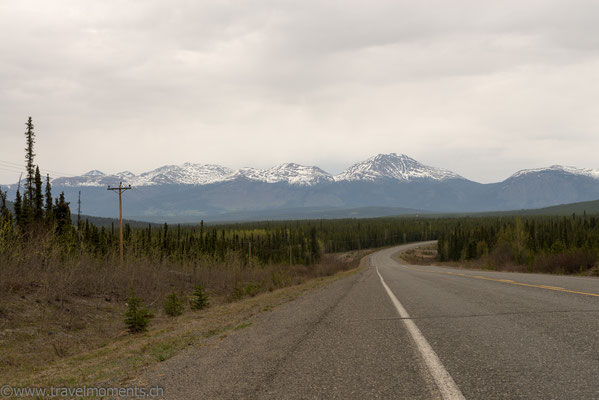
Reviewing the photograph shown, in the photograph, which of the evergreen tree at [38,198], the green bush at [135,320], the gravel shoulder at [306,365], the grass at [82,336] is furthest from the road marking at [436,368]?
the evergreen tree at [38,198]

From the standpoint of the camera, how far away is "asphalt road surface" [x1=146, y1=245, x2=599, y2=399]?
463cm

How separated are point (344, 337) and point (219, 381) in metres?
2.79

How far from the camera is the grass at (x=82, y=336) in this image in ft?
29.8

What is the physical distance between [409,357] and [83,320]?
1745 centimetres

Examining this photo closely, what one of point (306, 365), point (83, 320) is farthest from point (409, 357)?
point (83, 320)

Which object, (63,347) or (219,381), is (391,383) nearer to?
(219,381)

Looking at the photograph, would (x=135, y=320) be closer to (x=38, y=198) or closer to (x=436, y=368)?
(x=436, y=368)

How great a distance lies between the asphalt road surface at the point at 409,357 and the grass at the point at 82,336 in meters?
1.64

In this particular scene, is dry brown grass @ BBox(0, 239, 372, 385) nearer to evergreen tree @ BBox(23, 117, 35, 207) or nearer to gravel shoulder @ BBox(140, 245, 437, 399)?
gravel shoulder @ BBox(140, 245, 437, 399)

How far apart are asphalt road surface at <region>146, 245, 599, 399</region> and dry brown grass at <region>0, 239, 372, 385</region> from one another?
1.79m

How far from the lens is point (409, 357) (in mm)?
5855

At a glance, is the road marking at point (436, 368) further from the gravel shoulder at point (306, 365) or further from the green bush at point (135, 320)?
the green bush at point (135, 320)

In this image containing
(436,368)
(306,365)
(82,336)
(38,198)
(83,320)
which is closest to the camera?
(436,368)

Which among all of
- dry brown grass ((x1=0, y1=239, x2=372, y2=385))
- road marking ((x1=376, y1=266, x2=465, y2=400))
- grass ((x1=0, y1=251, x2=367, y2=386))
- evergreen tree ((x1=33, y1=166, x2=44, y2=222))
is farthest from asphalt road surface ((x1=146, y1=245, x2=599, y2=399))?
evergreen tree ((x1=33, y1=166, x2=44, y2=222))
